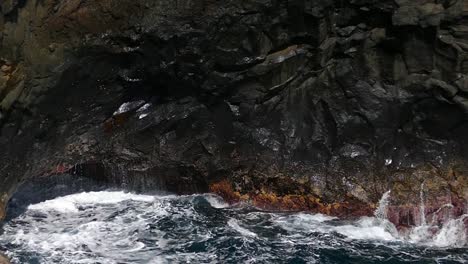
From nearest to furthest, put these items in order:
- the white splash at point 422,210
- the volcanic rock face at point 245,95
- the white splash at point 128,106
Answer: the volcanic rock face at point 245,95
the white splash at point 422,210
the white splash at point 128,106

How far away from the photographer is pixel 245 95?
80.4 feet

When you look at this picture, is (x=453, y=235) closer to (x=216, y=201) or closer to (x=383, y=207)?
(x=383, y=207)

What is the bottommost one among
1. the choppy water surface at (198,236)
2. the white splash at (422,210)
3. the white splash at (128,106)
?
the choppy water surface at (198,236)

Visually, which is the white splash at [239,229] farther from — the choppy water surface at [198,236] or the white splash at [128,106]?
the white splash at [128,106]

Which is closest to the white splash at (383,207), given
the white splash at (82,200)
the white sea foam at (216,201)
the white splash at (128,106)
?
the white sea foam at (216,201)

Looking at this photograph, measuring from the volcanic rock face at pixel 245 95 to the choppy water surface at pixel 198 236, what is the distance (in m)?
1.29

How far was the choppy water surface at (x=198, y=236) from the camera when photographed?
2112cm

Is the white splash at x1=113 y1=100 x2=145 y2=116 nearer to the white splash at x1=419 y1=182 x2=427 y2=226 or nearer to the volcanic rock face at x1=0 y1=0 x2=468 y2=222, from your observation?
the volcanic rock face at x1=0 y1=0 x2=468 y2=222

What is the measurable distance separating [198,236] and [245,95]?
20.3 ft

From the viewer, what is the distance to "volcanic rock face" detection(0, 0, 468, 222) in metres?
22.4

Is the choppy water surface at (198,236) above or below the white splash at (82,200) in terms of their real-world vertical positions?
below

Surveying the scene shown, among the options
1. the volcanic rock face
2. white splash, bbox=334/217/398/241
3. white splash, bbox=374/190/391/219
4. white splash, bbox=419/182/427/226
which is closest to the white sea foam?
the volcanic rock face

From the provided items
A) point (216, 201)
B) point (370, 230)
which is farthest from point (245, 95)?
point (370, 230)

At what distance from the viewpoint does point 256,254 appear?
70.0ft
